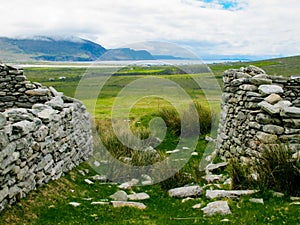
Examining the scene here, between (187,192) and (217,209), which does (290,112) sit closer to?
(187,192)

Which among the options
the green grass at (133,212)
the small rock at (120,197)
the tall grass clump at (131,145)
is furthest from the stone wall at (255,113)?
the small rock at (120,197)

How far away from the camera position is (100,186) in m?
10.0

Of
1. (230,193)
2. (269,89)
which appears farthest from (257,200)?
(269,89)

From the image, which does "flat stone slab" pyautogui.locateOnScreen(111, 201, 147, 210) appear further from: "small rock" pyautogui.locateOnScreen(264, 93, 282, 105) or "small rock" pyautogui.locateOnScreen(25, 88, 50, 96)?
"small rock" pyautogui.locateOnScreen(25, 88, 50, 96)

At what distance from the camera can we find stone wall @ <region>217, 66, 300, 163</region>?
350 inches

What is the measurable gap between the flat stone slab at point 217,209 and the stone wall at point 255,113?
2622 mm

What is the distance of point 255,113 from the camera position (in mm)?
9945

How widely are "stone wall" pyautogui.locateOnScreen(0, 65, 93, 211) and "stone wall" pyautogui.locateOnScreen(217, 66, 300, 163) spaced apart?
4771 mm

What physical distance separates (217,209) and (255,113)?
4.14 meters

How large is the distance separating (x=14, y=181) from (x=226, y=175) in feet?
18.8

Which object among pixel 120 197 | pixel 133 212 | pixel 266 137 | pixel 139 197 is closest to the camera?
pixel 133 212

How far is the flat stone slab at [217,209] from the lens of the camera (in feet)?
20.9

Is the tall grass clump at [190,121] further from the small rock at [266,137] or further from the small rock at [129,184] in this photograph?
the small rock at [266,137]

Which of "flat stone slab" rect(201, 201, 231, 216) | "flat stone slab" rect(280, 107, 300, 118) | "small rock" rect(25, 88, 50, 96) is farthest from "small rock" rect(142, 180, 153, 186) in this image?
"small rock" rect(25, 88, 50, 96)
